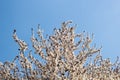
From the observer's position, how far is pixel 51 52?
8023 millimetres

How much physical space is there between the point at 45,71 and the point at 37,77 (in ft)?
1.01

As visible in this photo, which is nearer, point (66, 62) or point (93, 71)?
point (66, 62)

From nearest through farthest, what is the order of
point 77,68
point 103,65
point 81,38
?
point 77,68 → point 81,38 → point 103,65

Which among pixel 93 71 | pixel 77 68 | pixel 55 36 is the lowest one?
pixel 77 68

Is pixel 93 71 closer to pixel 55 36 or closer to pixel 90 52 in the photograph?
pixel 90 52

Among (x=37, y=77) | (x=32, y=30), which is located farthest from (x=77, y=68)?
(x=32, y=30)

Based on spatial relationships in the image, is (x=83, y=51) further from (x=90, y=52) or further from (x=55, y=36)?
(x=55, y=36)

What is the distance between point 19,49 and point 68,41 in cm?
→ 142

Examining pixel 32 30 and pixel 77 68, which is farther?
pixel 32 30

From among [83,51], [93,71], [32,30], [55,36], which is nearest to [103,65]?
[93,71]

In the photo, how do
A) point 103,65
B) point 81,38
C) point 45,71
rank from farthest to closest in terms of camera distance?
point 103,65 → point 81,38 → point 45,71

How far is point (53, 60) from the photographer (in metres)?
7.78

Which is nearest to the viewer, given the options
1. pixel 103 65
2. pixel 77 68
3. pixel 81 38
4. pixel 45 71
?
pixel 77 68

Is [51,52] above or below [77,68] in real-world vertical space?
above
